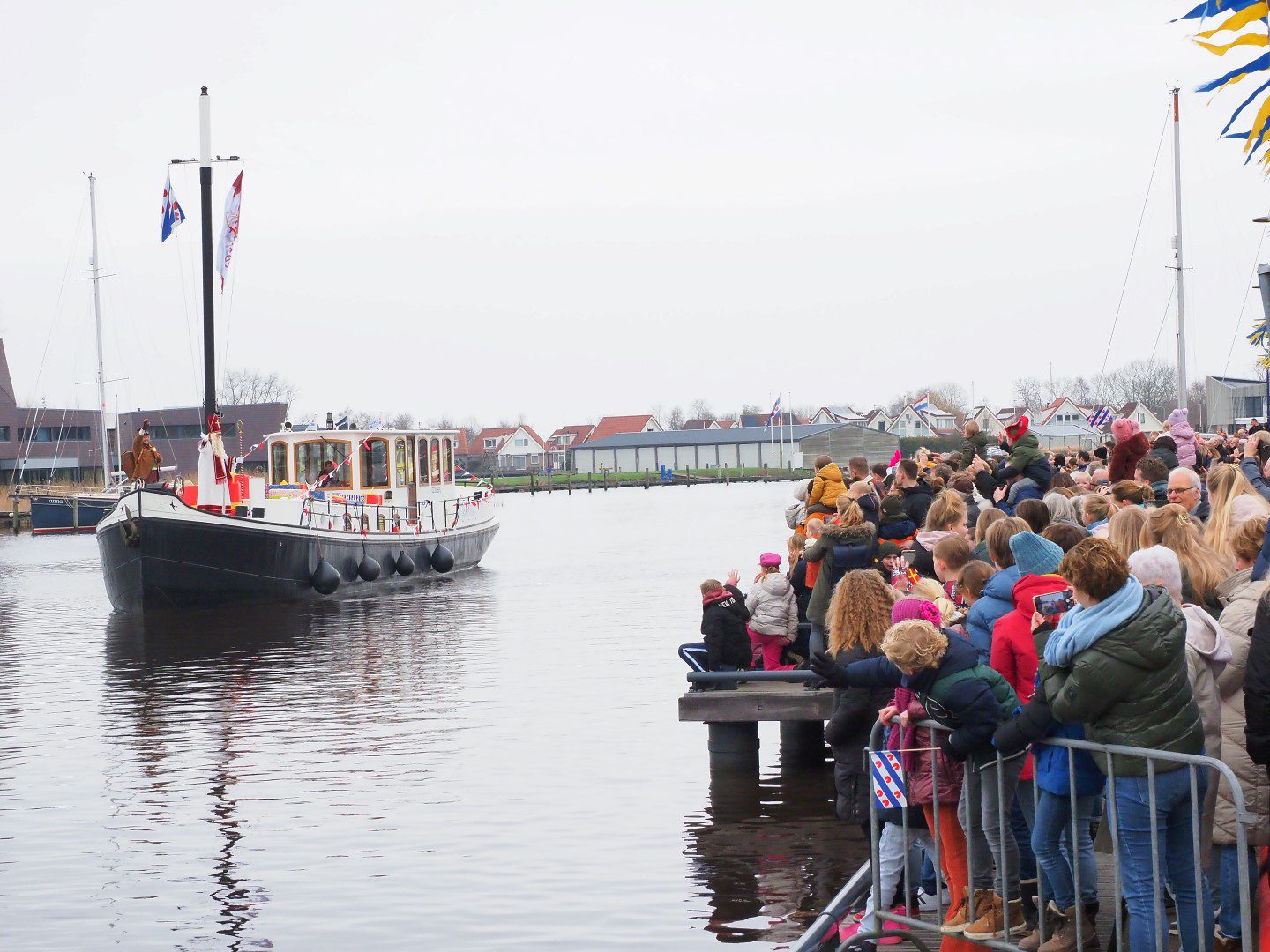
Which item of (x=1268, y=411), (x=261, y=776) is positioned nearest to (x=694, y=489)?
(x=1268, y=411)

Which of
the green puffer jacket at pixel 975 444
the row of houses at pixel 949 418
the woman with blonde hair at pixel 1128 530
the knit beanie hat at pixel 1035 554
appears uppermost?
the row of houses at pixel 949 418

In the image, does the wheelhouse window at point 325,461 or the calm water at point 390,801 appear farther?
the wheelhouse window at point 325,461

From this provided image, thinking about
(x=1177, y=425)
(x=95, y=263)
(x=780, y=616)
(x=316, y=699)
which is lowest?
(x=316, y=699)

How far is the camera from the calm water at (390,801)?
9.24 m

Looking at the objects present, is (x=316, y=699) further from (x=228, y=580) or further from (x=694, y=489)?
(x=694, y=489)

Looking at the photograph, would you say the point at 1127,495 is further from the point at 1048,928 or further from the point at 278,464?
the point at 278,464

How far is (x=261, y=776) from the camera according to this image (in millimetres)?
13680

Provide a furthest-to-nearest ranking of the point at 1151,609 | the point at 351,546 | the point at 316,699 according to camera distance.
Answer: the point at 351,546 < the point at 316,699 < the point at 1151,609

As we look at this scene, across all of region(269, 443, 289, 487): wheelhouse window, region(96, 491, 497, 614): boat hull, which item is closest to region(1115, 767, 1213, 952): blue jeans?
region(96, 491, 497, 614): boat hull

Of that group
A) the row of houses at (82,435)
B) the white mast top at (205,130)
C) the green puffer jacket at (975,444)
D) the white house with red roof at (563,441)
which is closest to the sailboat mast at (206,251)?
the white mast top at (205,130)

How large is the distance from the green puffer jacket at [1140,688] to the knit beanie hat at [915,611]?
1230 mm

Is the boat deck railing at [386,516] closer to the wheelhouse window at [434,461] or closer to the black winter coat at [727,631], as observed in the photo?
the wheelhouse window at [434,461]

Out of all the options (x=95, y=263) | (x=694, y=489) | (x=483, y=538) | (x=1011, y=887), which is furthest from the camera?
(x=694, y=489)

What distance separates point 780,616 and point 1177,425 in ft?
19.5
